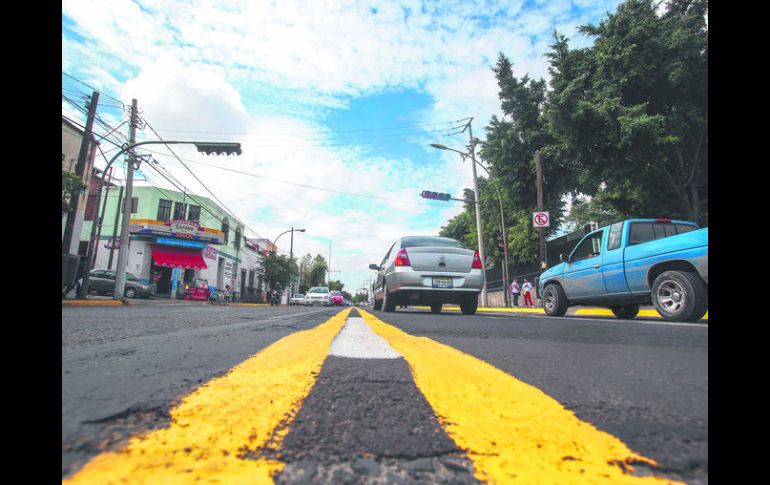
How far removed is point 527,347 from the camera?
221 centimetres

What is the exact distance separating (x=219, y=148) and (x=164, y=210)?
20.7 meters

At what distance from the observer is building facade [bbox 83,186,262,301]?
27.3m

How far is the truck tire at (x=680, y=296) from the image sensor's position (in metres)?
4.81

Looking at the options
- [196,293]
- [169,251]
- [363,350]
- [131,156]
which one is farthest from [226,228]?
[363,350]

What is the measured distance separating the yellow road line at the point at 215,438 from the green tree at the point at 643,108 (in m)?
14.2

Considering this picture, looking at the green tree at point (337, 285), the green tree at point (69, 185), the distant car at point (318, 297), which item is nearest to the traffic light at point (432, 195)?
the distant car at point (318, 297)

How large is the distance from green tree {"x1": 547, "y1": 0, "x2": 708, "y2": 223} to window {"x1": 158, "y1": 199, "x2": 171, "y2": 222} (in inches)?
1115

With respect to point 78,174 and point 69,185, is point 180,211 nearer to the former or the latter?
point 78,174

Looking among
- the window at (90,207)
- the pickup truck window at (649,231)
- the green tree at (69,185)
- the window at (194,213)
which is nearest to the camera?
the pickup truck window at (649,231)

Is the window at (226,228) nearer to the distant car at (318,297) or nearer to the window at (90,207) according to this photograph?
the window at (90,207)

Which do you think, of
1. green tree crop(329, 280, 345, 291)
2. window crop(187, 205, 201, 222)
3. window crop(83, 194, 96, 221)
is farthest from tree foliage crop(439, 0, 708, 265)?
green tree crop(329, 280, 345, 291)
